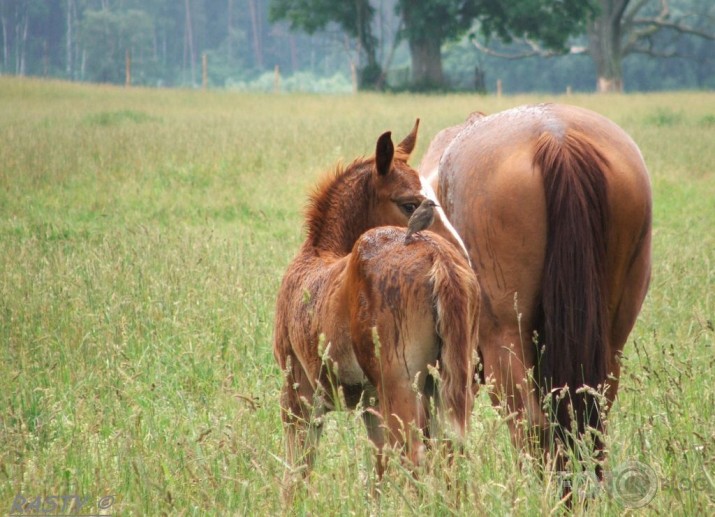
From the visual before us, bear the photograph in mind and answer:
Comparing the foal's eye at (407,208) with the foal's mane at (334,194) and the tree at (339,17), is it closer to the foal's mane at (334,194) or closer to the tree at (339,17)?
the foal's mane at (334,194)

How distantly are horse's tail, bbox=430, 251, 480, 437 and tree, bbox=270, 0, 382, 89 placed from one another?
3512 centimetres

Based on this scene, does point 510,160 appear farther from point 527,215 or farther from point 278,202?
point 278,202

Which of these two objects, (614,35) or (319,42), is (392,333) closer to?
(614,35)

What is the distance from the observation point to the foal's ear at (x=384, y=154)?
3758 millimetres

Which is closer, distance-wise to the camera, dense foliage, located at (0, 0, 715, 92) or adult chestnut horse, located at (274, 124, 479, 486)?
adult chestnut horse, located at (274, 124, 479, 486)

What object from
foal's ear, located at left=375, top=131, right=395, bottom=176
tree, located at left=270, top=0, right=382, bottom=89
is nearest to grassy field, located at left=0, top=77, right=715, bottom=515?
foal's ear, located at left=375, top=131, right=395, bottom=176

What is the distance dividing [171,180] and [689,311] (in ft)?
26.2

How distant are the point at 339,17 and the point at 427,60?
408 cm

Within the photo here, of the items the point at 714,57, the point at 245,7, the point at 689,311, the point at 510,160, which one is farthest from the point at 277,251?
the point at 245,7

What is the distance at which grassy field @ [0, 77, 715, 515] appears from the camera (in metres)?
2.82

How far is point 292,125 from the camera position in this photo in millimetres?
18578

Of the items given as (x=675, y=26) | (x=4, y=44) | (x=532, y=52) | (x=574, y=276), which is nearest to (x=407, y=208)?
(x=574, y=276)

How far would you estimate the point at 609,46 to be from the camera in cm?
4172

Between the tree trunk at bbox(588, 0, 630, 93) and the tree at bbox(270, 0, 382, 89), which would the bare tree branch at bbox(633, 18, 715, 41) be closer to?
the tree trunk at bbox(588, 0, 630, 93)
